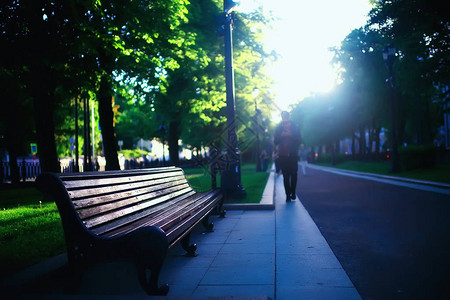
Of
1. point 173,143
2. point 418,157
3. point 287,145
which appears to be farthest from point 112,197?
point 173,143

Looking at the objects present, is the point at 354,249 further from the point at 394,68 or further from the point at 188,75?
the point at 394,68

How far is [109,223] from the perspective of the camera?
3.77m

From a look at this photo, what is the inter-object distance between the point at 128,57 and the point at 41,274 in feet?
28.2

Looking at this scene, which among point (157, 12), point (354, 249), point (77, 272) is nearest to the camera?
point (77, 272)

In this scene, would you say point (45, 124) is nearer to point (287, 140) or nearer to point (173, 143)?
point (287, 140)

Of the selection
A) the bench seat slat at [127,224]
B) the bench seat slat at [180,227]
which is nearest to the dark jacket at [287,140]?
the bench seat slat at [180,227]

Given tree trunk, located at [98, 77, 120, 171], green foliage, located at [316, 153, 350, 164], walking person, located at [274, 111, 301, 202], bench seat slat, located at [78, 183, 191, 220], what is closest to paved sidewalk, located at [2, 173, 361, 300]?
bench seat slat, located at [78, 183, 191, 220]

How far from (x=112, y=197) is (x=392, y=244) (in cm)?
364

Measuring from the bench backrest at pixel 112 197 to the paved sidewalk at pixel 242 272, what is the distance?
1.92ft

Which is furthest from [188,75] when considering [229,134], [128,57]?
[229,134]

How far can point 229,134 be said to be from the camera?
9.98 metres

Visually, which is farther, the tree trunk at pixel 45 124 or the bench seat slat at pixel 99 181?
the tree trunk at pixel 45 124

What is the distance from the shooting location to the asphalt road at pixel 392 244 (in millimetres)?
3480

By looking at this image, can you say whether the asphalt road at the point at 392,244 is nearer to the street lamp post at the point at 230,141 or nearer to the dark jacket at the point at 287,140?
the dark jacket at the point at 287,140
